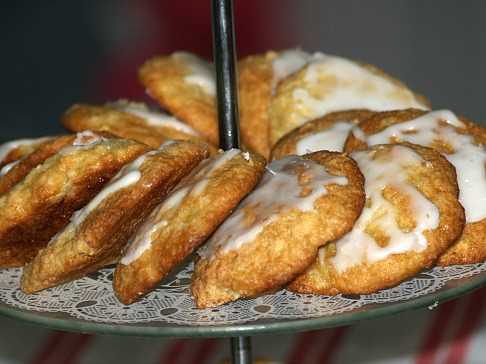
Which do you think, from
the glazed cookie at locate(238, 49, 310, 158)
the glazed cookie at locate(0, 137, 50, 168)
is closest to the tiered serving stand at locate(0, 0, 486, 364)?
the glazed cookie at locate(0, 137, 50, 168)

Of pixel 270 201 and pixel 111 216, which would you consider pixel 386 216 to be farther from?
pixel 111 216

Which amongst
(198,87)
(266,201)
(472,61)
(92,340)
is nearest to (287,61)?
(198,87)

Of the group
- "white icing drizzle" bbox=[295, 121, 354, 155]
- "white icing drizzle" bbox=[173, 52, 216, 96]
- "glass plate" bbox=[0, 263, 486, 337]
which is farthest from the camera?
"white icing drizzle" bbox=[173, 52, 216, 96]

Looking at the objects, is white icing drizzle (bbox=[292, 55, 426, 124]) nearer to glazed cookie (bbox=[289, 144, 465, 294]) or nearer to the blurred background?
glazed cookie (bbox=[289, 144, 465, 294])

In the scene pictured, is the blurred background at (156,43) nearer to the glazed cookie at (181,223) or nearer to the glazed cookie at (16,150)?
the glazed cookie at (16,150)

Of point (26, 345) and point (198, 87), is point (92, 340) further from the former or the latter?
point (198, 87)
